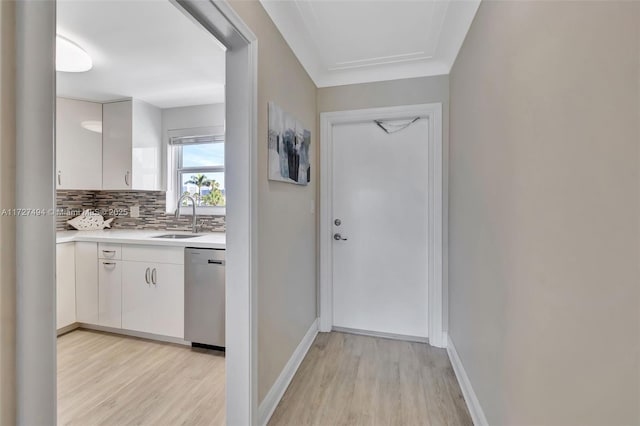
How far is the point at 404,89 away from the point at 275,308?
2.07m

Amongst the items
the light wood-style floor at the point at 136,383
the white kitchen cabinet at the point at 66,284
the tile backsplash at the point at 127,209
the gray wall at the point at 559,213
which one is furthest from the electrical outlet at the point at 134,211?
the gray wall at the point at 559,213

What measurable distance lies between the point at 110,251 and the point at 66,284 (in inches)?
21.9

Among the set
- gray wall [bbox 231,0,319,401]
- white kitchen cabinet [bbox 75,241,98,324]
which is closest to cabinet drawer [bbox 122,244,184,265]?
white kitchen cabinet [bbox 75,241,98,324]

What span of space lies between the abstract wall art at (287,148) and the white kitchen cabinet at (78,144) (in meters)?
2.45

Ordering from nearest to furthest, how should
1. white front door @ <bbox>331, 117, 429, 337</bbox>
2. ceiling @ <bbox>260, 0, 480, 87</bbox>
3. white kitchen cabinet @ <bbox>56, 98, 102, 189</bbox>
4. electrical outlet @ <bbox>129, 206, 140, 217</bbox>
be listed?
ceiling @ <bbox>260, 0, 480, 87</bbox>
white front door @ <bbox>331, 117, 429, 337</bbox>
white kitchen cabinet @ <bbox>56, 98, 102, 189</bbox>
electrical outlet @ <bbox>129, 206, 140, 217</bbox>

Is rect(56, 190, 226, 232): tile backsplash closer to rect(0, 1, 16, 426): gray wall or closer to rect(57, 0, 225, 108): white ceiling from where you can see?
rect(57, 0, 225, 108): white ceiling

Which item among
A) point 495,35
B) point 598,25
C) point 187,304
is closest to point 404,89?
point 495,35

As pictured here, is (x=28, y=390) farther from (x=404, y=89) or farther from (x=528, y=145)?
(x=404, y=89)

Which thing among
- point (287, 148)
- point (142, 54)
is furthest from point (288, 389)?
point (142, 54)

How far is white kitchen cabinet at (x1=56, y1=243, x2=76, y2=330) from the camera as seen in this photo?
2.55m

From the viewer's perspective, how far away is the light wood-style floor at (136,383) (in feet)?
5.32

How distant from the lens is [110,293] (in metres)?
2.56

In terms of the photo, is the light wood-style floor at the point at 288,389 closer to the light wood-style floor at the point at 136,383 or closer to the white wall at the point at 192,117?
the light wood-style floor at the point at 136,383

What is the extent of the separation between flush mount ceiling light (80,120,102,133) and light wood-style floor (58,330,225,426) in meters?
2.10
